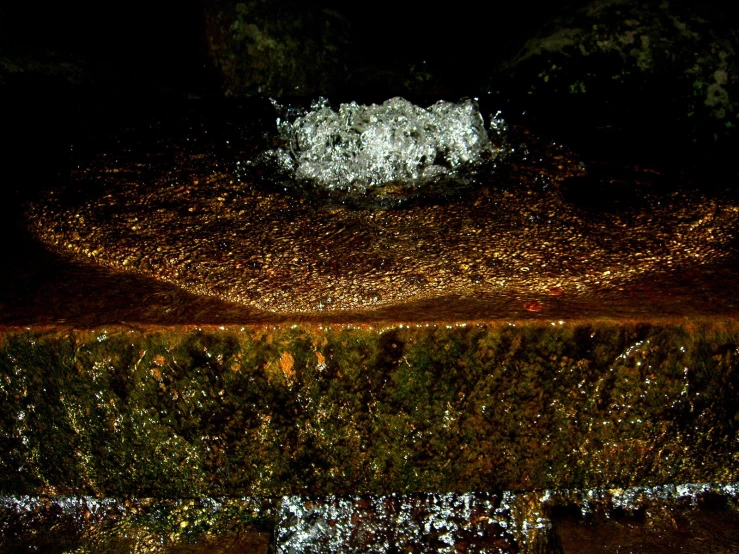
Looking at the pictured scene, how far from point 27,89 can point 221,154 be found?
1.51 meters

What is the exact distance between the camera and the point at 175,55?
385 centimetres

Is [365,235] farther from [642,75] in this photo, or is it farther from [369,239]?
[642,75]

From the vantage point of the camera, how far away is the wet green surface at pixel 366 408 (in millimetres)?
1152

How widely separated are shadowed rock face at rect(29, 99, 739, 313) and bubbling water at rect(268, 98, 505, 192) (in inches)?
6.8

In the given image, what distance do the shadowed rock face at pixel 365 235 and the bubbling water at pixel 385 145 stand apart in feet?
0.57

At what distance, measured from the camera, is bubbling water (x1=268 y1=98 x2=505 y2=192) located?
7.11 feet

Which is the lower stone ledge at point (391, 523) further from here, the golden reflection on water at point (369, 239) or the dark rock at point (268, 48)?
the dark rock at point (268, 48)

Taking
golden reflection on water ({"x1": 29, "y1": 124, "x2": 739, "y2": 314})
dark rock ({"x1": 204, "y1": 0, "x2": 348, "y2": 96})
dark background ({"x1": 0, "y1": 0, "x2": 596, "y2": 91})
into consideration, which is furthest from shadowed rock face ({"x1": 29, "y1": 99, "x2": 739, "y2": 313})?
dark background ({"x1": 0, "y1": 0, "x2": 596, "y2": 91})

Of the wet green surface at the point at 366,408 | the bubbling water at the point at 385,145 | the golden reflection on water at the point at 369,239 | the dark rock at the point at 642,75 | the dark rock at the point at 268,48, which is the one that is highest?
the dark rock at the point at 268,48

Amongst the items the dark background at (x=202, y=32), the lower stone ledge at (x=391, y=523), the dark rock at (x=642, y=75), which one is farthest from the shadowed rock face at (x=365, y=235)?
the dark background at (x=202, y=32)

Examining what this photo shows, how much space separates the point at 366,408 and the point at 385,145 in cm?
135

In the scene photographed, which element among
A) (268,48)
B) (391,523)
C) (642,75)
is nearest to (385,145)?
(642,75)

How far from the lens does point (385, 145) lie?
230 cm

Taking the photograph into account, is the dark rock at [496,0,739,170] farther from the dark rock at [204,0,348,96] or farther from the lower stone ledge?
the lower stone ledge
